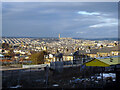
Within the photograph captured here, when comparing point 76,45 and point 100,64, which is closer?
point 100,64

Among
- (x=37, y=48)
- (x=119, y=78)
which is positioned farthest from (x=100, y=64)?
(x=37, y=48)

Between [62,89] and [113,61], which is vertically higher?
[113,61]

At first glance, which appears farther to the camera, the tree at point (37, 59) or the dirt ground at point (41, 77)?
the tree at point (37, 59)

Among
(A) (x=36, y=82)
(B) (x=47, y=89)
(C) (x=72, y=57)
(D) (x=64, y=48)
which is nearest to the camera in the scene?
(B) (x=47, y=89)

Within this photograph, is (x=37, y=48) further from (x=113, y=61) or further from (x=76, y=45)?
(x=113, y=61)

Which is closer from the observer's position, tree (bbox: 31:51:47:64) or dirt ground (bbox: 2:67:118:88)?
dirt ground (bbox: 2:67:118:88)

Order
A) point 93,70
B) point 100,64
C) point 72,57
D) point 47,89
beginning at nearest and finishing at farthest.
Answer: point 47,89, point 100,64, point 93,70, point 72,57

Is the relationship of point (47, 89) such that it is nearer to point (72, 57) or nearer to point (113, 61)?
point (113, 61)

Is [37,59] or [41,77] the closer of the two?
[41,77]

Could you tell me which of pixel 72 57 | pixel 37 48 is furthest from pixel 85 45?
pixel 37 48
